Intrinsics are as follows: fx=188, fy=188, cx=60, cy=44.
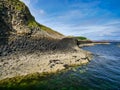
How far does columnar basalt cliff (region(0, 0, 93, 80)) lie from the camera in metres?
34.3

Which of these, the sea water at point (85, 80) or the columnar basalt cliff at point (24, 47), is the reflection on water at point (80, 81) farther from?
the columnar basalt cliff at point (24, 47)

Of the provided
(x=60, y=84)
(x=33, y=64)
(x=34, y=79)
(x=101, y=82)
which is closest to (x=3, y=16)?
(x=33, y=64)

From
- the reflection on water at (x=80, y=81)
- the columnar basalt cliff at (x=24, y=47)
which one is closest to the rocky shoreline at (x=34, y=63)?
the columnar basalt cliff at (x=24, y=47)

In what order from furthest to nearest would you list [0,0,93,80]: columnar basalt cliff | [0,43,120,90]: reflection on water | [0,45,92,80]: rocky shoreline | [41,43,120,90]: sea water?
[0,0,93,80]: columnar basalt cliff
[0,45,92,80]: rocky shoreline
[41,43,120,90]: sea water
[0,43,120,90]: reflection on water

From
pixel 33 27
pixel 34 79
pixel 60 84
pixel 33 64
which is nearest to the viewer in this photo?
pixel 60 84

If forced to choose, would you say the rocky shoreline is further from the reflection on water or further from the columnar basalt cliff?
the reflection on water

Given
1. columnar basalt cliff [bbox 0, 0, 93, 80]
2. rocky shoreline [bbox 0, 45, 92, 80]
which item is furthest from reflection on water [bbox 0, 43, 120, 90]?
columnar basalt cliff [bbox 0, 0, 93, 80]

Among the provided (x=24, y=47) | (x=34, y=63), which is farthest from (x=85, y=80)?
(x=24, y=47)

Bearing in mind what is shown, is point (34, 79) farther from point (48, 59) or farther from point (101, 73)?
point (101, 73)

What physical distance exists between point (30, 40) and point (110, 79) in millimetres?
17421

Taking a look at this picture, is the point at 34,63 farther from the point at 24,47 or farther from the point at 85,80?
the point at 85,80

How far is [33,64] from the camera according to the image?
3650 centimetres

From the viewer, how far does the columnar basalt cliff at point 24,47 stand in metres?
34.3

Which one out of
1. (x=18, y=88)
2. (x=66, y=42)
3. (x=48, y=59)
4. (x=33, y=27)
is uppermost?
(x=33, y=27)
